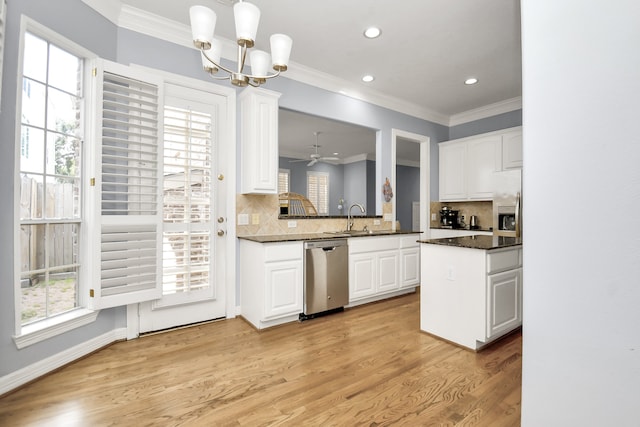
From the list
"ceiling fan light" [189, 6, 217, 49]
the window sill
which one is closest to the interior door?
the window sill

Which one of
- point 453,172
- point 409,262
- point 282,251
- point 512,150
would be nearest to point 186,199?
point 282,251

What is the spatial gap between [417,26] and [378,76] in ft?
3.42

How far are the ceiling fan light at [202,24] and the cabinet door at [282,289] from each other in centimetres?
183

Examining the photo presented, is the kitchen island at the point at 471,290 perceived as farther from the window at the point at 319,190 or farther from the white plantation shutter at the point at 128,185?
the window at the point at 319,190

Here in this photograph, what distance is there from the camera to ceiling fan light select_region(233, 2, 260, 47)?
1.55m

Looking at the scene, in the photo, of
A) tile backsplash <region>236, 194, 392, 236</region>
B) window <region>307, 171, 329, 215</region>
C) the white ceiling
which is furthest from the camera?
window <region>307, 171, 329, 215</region>

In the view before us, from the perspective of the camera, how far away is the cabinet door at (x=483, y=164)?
4508 millimetres

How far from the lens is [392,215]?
4605 millimetres

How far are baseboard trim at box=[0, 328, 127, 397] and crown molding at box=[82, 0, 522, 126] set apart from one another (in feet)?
8.45

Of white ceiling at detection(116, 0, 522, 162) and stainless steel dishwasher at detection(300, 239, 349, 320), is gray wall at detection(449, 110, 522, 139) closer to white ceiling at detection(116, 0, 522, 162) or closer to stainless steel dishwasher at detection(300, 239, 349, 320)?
white ceiling at detection(116, 0, 522, 162)

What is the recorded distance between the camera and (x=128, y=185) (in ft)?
7.68

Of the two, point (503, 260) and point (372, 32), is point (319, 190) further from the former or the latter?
point (503, 260)

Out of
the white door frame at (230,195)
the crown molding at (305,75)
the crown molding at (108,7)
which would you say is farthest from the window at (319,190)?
the crown molding at (108,7)

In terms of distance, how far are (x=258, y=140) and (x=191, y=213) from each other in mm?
970
